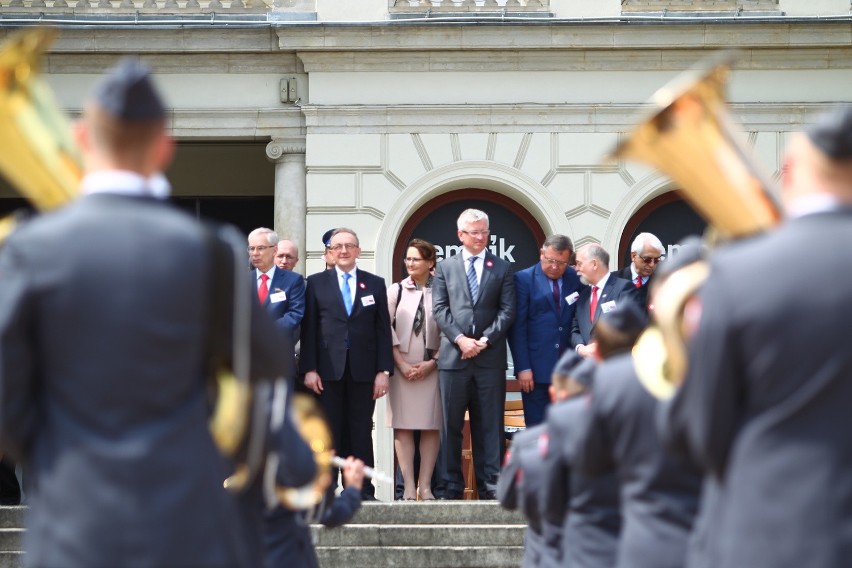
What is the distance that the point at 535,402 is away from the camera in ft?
41.0

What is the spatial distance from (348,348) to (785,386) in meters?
8.13

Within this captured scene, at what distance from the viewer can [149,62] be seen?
18641 millimetres

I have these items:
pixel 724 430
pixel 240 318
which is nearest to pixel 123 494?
pixel 240 318

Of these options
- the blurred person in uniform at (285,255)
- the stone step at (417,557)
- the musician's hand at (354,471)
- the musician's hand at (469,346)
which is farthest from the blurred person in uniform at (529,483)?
the blurred person in uniform at (285,255)

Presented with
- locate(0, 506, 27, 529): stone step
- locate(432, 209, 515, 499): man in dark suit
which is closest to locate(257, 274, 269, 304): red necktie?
locate(432, 209, 515, 499): man in dark suit

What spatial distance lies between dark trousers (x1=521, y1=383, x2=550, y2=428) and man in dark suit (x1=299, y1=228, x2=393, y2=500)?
3.49 ft

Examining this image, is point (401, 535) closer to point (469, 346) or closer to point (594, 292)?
point (469, 346)

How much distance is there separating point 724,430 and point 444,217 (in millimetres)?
14377

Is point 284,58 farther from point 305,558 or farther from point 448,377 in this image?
point 305,558

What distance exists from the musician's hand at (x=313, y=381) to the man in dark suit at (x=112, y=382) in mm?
7705

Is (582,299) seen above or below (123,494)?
above

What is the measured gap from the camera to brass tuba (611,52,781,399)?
4844mm

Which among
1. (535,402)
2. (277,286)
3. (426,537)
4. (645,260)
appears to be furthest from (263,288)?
(645,260)

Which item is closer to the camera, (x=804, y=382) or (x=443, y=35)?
(x=804, y=382)
